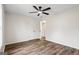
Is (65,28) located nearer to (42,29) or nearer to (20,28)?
(42,29)

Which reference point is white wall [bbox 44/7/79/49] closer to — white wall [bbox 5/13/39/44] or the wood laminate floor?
the wood laminate floor

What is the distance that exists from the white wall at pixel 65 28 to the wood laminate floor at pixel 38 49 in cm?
10

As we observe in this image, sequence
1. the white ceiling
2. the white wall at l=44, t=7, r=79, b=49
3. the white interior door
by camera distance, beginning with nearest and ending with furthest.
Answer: the white ceiling, the white wall at l=44, t=7, r=79, b=49, the white interior door

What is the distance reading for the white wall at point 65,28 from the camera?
1.46 meters

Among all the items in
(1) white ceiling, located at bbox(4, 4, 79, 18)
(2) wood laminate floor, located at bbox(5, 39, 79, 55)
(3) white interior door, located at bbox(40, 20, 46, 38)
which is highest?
(1) white ceiling, located at bbox(4, 4, 79, 18)

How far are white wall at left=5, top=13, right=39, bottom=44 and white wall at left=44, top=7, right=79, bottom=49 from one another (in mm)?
276

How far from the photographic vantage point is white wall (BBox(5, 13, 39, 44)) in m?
1.44

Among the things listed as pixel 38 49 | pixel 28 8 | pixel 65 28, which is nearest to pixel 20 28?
pixel 28 8

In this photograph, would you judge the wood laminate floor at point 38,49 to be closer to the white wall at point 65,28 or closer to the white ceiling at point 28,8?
the white wall at point 65,28

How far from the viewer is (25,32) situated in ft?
5.25

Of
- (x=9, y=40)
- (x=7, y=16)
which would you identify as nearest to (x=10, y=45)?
(x=9, y=40)

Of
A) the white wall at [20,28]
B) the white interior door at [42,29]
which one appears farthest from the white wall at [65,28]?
the white wall at [20,28]

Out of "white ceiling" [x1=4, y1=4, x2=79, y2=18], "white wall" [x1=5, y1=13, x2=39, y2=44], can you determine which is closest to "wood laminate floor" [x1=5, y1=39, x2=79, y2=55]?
"white wall" [x1=5, y1=13, x2=39, y2=44]

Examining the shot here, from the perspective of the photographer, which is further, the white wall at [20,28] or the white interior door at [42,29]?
the white interior door at [42,29]
